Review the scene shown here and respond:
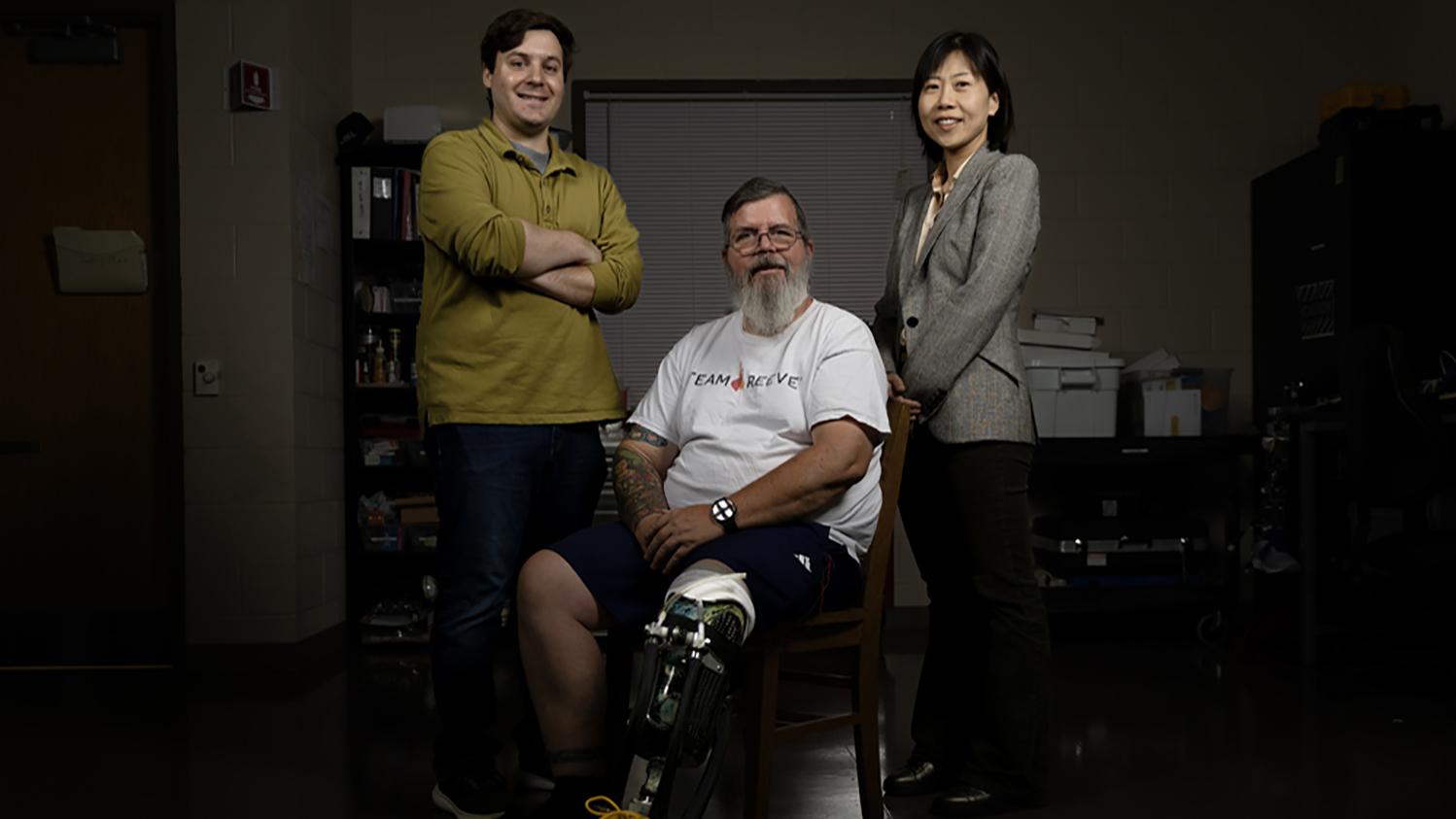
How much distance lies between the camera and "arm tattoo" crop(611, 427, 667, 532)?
5.44 ft

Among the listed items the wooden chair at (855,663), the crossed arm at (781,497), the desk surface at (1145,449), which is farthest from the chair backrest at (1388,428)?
the crossed arm at (781,497)

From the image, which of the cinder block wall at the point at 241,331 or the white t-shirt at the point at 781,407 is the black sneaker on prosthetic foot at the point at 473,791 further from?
the cinder block wall at the point at 241,331

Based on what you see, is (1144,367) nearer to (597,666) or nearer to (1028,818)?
(1028,818)

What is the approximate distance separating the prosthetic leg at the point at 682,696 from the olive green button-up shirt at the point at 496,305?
634mm

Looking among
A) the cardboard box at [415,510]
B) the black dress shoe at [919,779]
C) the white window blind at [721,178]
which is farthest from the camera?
the white window blind at [721,178]

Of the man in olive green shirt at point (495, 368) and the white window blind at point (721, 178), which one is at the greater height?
the white window blind at point (721, 178)

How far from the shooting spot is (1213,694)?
2.81m

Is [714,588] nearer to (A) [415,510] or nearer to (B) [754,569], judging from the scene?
(B) [754,569]

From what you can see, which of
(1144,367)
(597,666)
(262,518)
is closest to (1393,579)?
(1144,367)

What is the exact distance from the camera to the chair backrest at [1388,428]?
2.69m

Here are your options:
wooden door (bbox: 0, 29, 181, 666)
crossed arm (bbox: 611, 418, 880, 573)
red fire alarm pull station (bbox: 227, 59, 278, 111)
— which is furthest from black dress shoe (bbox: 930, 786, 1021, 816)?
red fire alarm pull station (bbox: 227, 59, 278, 111)

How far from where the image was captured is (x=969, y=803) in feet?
5.92

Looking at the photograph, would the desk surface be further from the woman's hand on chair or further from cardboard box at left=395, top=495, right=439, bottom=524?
cardboard box at left=395, top=495, right=439, bottom=524

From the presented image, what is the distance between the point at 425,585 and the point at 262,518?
0.69 m
